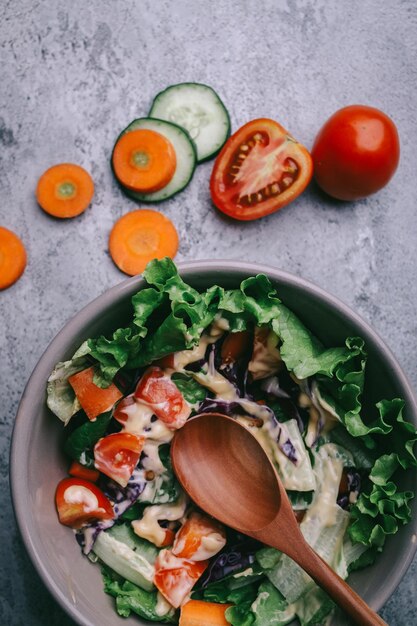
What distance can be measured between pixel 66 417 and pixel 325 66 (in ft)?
4.61

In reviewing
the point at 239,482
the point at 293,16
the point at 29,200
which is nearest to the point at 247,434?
the point at 239,482

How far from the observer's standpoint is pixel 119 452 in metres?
1.90

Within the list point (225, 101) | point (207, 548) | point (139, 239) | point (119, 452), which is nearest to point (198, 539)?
point (207, 548)

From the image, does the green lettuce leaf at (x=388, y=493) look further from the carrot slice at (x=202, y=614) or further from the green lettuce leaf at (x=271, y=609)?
the carrot slice at (x=202, y=614)

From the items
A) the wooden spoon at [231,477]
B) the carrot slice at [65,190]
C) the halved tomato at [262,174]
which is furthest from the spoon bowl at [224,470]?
the carrot slice at [65,190]

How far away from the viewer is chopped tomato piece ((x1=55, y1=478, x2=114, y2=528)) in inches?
74.7

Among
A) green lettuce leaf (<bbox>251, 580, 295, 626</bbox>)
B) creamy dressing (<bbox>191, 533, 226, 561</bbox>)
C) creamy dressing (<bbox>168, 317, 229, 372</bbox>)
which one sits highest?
creamy dressing (<bbox>168, 317, 229, 372</bbox>)

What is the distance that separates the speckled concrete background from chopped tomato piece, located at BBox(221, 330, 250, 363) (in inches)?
15.7

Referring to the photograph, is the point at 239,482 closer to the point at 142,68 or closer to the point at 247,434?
the point at 247,434

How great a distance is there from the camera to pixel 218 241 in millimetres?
2266

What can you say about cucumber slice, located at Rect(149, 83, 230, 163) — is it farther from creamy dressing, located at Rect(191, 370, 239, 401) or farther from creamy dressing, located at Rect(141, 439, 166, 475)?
creamy dressing, located at Rect(141, 439, 166, 475)

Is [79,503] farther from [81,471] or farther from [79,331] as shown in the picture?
[79,331]

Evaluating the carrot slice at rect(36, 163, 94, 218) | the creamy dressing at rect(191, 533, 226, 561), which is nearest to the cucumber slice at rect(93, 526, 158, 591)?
the creamy dressing at rect(191, 533, 226, 561)

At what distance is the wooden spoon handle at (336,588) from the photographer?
166 cm
